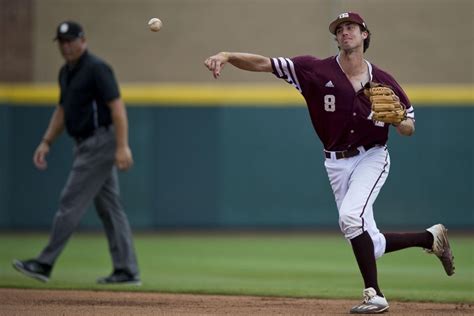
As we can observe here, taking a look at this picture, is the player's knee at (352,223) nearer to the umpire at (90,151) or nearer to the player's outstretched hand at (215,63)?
the player's outstretched hand at (215,63)

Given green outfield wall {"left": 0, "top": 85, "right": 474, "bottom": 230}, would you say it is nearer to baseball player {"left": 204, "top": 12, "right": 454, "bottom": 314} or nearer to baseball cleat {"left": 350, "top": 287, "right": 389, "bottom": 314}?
baseball player {"left": 204, "top": 12, "right": 454, "bottom": 314}

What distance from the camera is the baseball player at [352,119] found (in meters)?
5.98

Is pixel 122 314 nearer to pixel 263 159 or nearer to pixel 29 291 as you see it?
pixel 29 291

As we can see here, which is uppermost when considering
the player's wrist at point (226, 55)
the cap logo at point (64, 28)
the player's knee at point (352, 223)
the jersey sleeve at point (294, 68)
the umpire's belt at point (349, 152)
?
the cap logo at point (64, 28)

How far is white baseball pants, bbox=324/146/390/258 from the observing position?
19.5 feet

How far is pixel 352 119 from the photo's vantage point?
611cm

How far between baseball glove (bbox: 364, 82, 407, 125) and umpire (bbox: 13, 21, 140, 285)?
2141 millimetres

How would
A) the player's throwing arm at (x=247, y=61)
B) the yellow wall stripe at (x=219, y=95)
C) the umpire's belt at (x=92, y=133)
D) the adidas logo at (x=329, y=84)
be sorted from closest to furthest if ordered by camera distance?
the player's throwing arm at (x=247, y=61) → the adidas logo at (x=329, y=84) → the umpire's belt at (x=92, y=133) → the yellow wall stripe at (x=219, y=95)

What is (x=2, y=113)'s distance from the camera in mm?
13305

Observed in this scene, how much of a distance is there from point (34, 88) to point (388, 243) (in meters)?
8.16

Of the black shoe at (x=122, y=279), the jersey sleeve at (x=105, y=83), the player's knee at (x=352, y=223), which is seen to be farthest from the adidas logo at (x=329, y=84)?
the black shoe at (x=122, y=279)

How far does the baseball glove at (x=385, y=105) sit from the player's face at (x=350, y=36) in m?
0.30

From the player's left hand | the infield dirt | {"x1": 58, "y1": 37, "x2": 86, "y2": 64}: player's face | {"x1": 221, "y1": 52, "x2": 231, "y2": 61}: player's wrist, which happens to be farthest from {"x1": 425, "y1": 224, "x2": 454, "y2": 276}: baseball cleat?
{"x1": 58, "y1": 37, "x2": 86, "y2": 64}: player's face

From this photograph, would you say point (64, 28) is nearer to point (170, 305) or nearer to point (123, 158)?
point (123, 158)
